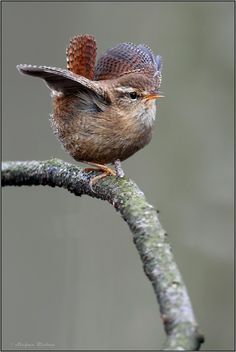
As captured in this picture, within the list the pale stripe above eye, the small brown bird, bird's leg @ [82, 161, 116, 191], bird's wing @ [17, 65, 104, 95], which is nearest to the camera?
bird's leg @ [82, 161, 116, 191]

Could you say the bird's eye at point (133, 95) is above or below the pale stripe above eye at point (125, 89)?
below

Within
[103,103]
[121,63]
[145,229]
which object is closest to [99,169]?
[103,103]

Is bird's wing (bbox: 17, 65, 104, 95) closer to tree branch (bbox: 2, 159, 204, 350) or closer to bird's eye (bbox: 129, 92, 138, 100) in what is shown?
bird's eye (bbox: 129, 92, 138, 100)

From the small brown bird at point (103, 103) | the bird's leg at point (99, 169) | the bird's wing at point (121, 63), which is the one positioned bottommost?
the bird's leg at point (99, 169)

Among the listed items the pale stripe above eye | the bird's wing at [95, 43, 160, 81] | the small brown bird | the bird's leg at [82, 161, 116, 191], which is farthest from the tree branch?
the bird's wing at [95, 43, 160, 81]

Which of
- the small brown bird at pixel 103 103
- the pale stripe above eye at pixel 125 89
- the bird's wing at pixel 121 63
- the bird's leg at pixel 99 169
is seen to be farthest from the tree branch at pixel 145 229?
the bird's wing at pixel 121 63

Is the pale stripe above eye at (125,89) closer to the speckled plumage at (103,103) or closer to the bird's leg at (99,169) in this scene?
the speckled plumage at (103,103)
